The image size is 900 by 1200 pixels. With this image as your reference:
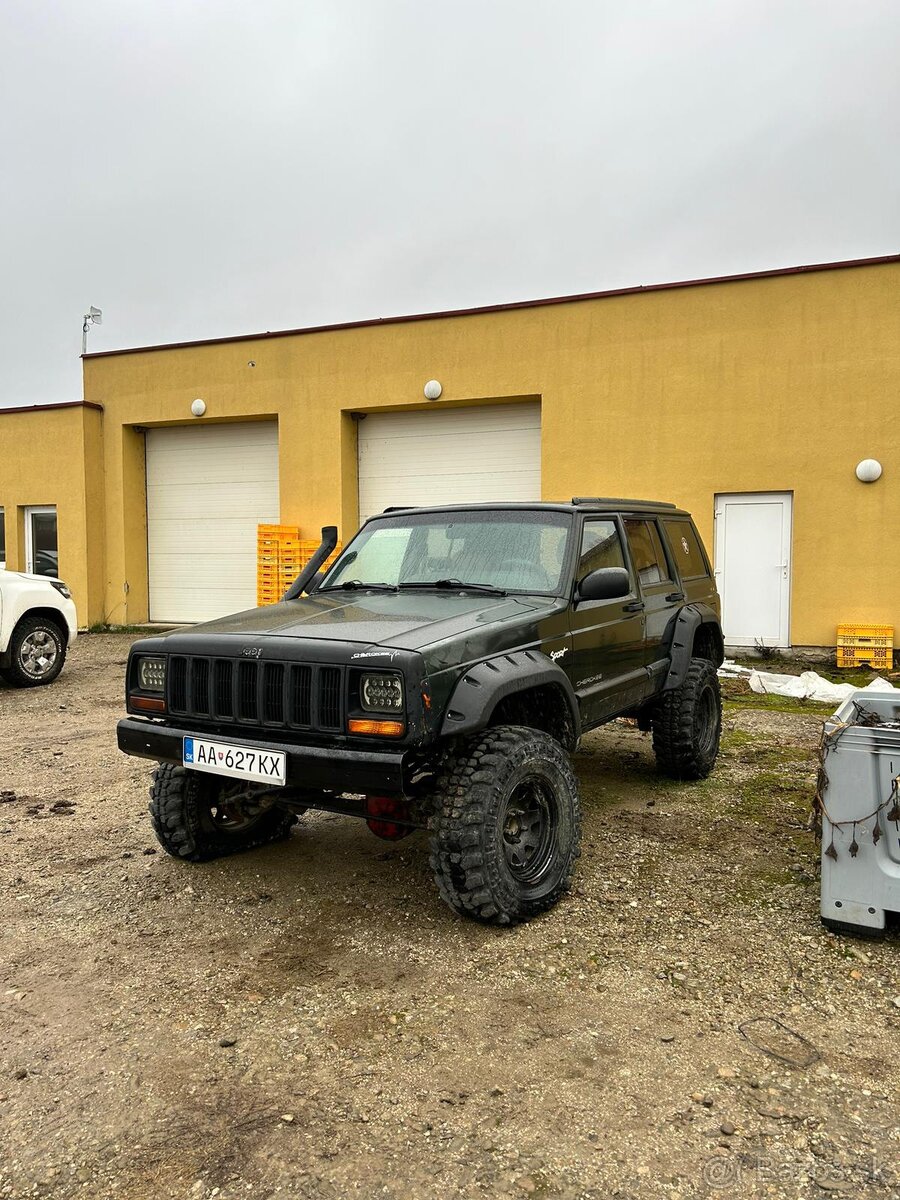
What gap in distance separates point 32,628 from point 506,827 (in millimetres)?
8027

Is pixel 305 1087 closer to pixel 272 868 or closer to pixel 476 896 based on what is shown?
pixel 476 896

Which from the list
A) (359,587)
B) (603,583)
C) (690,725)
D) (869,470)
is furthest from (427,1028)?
(869,470)

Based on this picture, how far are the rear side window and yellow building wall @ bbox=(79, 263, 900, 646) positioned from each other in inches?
242

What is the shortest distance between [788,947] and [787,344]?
10.2 m

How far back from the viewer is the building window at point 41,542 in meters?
16.7

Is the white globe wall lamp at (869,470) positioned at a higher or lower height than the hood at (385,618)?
higher

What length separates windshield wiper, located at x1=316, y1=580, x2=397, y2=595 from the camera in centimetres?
449

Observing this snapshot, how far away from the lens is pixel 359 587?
15.1 ft

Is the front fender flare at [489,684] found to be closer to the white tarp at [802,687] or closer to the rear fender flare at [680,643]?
the rear fender flare at [680,643]

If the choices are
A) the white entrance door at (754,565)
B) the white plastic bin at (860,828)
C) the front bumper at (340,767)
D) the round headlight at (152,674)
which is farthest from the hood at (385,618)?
the white entrance door at (754,565)

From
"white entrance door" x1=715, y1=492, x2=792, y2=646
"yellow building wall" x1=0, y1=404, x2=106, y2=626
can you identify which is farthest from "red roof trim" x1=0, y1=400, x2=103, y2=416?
"white entrance door" x1=715, y1=492, x2=792, y2=646

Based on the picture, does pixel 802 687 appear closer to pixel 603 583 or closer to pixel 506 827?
pixel 603 583

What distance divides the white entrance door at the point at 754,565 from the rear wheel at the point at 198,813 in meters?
9.23

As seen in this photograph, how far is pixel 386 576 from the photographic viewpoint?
4625mm
